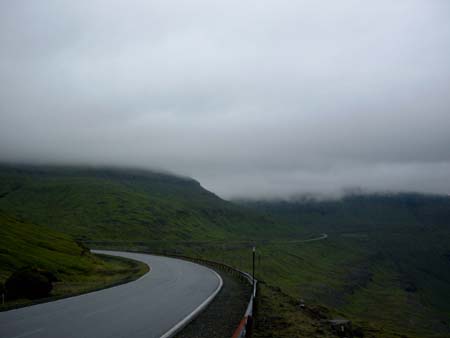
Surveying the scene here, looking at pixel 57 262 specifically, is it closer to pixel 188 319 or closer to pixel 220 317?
pixel 220 317

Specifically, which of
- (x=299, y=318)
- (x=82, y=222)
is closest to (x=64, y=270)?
(x=299, y=318)

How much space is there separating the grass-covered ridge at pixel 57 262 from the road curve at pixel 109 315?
289 inches

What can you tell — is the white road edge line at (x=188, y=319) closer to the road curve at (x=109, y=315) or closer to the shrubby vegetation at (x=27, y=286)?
the road curve at (x=109, y=315)

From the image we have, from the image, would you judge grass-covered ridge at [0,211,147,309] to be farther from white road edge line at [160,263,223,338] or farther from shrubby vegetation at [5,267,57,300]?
white road edge line at [160,263,223,338]

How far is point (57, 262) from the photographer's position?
5356 centimetres

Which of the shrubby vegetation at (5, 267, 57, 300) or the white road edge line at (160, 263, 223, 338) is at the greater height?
the white road edge line at (160, 263, 223, 338)

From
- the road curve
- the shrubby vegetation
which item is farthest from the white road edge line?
the shrubby vegetation

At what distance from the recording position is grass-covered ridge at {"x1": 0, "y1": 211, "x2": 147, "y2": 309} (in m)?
42.3

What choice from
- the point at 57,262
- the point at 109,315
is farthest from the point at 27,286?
the point at 57,262

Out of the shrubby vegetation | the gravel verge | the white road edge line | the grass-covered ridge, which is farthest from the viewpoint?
A: the grass-covered ridge

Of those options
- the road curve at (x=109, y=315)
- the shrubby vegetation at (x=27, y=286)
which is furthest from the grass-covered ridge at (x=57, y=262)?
the road curve at (x=109, y=315)

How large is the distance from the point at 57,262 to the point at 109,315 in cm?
3619

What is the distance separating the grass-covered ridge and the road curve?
289 inches

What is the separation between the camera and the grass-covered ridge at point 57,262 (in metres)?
42.3
